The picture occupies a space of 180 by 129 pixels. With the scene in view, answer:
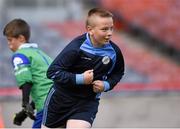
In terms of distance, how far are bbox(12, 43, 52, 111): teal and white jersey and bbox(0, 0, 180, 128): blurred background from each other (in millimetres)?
2876

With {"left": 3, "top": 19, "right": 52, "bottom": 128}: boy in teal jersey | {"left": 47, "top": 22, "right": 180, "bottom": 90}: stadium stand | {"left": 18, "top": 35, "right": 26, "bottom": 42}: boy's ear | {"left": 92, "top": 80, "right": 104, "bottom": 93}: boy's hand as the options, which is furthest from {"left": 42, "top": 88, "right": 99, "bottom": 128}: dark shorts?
{"left": 47, "top": 22, "right": 180, "bottom": 90}: stadium stand

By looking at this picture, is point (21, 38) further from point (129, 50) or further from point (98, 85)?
point (129, 50)

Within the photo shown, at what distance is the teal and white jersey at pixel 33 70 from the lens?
4219mm

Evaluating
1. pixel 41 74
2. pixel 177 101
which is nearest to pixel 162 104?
pixel 177 101

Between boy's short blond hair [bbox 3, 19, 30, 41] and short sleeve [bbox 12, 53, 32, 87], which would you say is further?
boy's short blond hair [bbox 3, 19, 30, 41]

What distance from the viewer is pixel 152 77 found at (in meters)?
10.1

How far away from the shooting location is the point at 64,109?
12.9ft

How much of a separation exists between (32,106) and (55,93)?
0.50 metres

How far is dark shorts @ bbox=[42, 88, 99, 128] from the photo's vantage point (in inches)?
153

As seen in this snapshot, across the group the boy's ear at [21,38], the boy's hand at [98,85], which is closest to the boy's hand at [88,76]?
the boy's hand at [98,85]

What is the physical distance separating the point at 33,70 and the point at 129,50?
7380 mm

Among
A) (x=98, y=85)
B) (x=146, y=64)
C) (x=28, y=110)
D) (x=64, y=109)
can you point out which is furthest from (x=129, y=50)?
(x=98, y=85)

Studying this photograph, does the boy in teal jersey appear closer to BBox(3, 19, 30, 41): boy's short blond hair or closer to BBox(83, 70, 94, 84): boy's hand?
BBox(3, 19, 30, 41): boy's short blond hair

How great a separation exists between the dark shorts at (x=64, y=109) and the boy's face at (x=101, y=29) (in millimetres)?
433
